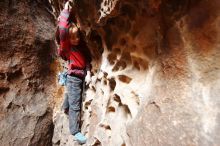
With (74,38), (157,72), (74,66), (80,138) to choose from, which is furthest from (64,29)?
(157,72)

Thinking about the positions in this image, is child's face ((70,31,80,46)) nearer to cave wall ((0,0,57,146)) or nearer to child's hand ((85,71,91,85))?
child's hand ((85,71,91,85))

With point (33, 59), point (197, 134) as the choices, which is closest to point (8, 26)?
point (33, 59)

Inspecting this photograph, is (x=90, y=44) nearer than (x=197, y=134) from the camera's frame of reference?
No

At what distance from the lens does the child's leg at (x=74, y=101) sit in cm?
248

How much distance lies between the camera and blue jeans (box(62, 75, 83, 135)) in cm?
248

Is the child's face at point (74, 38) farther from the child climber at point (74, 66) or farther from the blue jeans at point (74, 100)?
the blue jeans at point (74, 100)

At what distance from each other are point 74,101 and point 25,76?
82 cm

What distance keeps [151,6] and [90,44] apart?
104 centimetres

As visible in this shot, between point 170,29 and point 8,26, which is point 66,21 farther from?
point 170,29

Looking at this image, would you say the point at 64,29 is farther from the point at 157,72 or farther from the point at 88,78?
the point at 157,72

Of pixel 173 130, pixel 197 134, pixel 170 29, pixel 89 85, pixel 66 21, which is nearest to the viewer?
pixel 197 134

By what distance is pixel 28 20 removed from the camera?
304cm

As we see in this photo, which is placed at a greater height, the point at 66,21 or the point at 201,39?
the point at 66,21

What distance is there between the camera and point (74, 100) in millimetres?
2490
